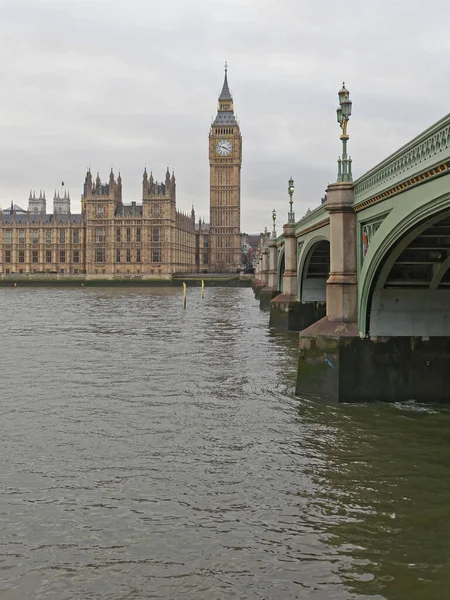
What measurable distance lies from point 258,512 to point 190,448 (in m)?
3.21

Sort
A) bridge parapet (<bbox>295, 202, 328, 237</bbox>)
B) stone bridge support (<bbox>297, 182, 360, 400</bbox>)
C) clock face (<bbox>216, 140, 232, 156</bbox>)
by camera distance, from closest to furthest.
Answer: stone bridge support (<bbox>297, 182, 360, 400</bbox>), bridge parapet (<bbox>295, 202, 328, 237</bbox>), clock face (<bbox>216, 140, 232, 156</bbox>)

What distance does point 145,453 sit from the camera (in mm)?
11914

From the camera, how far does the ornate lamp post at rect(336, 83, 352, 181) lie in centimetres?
1559

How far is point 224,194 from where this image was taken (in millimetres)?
146125

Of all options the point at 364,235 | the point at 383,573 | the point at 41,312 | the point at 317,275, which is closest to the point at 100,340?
the point at 317,275

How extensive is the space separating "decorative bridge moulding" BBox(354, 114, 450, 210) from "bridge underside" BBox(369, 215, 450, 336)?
6.13 ft

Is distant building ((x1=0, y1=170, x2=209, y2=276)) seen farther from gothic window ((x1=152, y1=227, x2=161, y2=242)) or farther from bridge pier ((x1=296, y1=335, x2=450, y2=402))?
bridge pier ((x1=296, y1=335, x2=450, y2=402))

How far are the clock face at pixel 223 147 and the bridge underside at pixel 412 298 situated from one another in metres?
134

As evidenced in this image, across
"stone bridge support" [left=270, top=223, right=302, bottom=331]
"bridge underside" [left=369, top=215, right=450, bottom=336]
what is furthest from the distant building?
"bridge underside" [left=369, top=215, right=450, bottom=336]

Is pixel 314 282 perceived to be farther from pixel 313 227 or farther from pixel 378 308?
pixel 378 308

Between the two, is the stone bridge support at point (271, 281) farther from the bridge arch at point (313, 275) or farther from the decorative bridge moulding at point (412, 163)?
the decorative bridge moulding at point (412, 163)

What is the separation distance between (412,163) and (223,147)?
138 meters

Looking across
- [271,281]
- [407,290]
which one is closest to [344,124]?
[407,290]

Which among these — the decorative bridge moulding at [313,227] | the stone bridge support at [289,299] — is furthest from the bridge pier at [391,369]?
the stone bridge support at [289,299]
